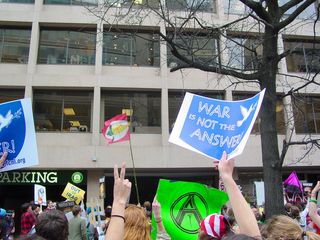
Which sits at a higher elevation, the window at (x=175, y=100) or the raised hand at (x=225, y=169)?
the window at (x=175, y=100)

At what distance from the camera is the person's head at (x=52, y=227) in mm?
3027

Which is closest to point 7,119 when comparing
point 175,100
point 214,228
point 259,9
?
point 259,9

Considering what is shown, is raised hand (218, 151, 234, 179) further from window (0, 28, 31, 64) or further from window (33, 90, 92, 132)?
window (0, 28, 31, 64)

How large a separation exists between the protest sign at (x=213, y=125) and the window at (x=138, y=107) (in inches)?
731

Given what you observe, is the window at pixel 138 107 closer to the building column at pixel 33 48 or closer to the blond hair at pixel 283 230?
the building column at pixel 33 48

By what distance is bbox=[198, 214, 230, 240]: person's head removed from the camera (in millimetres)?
3410

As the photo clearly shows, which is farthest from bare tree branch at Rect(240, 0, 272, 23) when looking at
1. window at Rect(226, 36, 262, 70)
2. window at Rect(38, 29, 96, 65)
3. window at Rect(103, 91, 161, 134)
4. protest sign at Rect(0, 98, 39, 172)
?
window at Rect(38, 29, 96, 65)

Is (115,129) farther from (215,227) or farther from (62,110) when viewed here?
(215,227)

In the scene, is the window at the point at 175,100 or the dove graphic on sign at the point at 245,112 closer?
Answer: the dove graphic on sign at the point at 245,112

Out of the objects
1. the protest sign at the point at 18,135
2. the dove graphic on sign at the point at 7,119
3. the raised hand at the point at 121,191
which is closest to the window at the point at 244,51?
the protest sign at the point at 18,135

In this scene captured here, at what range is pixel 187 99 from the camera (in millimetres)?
5531

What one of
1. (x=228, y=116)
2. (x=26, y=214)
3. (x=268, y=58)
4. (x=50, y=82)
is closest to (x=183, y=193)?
(x=228, y=116)

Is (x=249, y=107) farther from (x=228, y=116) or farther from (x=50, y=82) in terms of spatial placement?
(x=50, y=82)

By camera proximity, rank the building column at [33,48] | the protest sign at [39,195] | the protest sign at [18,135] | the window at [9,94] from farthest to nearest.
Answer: the window at [9,94] → the building column at [33,48] → the protest sign at [39,195] → the protest sign at [18,135]
